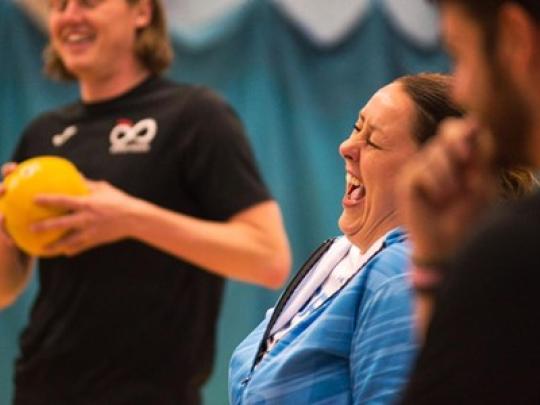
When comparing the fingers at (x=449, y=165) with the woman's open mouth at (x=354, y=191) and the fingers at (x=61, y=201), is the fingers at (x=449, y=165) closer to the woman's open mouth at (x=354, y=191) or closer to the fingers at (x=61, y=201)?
the woman's open mouth at (x=354, y=191)

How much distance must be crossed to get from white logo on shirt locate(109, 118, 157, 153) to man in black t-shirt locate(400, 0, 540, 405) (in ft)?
4.98

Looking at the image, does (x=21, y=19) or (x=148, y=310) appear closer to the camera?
(x=148, y=310)

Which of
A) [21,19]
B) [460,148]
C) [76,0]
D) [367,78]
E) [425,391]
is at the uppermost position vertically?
[460,148]

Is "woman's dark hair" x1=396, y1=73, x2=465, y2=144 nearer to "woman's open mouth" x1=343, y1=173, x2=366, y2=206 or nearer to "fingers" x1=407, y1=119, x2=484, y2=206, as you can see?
"woman's open mouth" x1=343, y1=173, x2=366, y2=206

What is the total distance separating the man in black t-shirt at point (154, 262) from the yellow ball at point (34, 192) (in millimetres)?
69

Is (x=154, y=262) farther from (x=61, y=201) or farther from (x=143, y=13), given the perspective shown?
(x=143, y=13)

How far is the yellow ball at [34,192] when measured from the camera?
79.5 inches

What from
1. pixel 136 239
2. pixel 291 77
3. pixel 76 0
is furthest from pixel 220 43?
pixel 136 239

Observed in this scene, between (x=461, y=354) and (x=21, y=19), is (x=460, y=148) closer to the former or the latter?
(x=461, y=354)

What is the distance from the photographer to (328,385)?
1.31 m

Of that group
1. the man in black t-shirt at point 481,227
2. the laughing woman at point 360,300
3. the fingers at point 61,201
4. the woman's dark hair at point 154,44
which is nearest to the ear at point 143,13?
the woman's dark hair at point 154,44

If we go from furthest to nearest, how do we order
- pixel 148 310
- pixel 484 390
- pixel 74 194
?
pixel 148 310
pixel 74 194
pixel 484 390

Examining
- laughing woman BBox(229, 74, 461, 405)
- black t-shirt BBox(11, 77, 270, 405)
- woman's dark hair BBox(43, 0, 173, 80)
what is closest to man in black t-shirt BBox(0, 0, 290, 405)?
black t-shirt BBox(11, 77, 270, 405)

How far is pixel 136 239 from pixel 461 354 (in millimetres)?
1575
